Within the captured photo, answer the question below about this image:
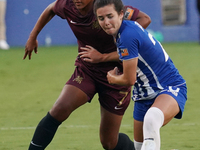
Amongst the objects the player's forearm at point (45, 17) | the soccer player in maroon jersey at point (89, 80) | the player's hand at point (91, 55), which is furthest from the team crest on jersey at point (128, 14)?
the player's forearm at point (45, 17)

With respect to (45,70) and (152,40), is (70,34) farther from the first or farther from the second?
(152,40)

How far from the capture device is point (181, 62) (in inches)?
481

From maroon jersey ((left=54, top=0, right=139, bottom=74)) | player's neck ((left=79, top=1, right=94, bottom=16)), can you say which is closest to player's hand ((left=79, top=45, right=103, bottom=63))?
maroon jersey ((left=54, top=0, right=139, bottom=74))

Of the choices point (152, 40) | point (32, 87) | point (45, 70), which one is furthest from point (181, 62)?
point (152, 40)

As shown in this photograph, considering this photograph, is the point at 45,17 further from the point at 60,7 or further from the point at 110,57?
the point at 110,57

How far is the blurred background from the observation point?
690 inches

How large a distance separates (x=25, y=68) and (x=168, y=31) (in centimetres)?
812

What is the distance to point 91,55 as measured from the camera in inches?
175

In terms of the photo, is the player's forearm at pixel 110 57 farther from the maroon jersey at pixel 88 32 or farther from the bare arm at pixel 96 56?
the maroon jersey at pixel 88 32

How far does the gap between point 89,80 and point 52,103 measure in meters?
3.68

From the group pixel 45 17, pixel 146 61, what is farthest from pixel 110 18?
pixel 45 17

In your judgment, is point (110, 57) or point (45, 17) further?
point (45, 17)

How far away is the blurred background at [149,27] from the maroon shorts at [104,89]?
13.2m

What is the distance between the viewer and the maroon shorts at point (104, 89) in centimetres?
457
